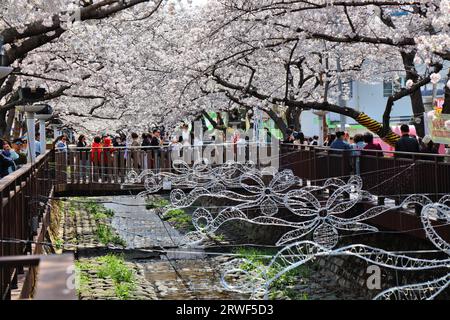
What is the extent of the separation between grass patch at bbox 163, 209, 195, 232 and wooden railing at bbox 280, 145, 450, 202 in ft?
30.6

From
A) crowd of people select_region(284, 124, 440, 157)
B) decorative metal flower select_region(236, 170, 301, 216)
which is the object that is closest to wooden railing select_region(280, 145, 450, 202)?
crowd of people select_region(284, 124, 440, 157)

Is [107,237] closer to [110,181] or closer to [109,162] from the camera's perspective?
[110,181]

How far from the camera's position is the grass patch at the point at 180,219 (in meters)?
27.5

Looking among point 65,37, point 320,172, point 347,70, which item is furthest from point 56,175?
point 347,70

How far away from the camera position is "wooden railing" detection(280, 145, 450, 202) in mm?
11734

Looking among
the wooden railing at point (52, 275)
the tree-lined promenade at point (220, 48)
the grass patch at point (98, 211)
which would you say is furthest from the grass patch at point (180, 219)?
the wooden railing at point (52, 275)

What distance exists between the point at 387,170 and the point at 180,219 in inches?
648

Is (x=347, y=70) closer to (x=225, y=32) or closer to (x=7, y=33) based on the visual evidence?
(x=225, y=32)

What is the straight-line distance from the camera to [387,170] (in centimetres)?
1350

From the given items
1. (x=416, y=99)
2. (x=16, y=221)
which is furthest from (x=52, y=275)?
(x=416, y=99)

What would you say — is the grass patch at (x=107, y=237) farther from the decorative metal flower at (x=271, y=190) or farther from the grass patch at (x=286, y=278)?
the grass patch at (x=286, y=278)
